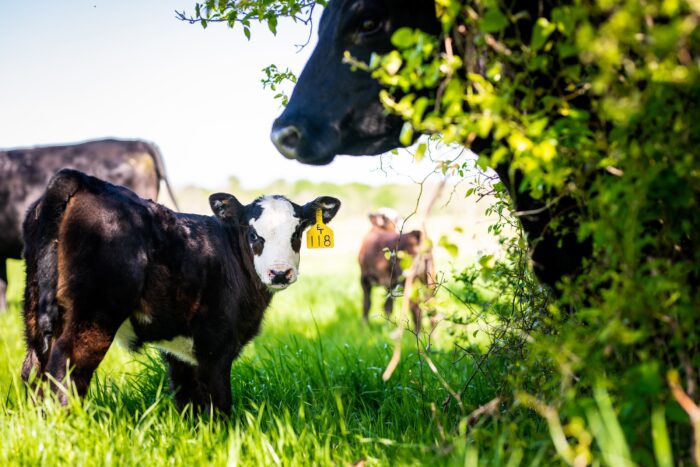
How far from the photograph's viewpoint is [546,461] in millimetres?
2574

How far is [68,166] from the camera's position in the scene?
32.6 ft

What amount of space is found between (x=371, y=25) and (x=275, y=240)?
2.12m

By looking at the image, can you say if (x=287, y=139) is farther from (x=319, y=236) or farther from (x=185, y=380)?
(x=185, y=380)

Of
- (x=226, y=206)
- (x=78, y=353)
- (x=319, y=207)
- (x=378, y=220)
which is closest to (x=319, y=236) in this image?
(x=319, y=207)

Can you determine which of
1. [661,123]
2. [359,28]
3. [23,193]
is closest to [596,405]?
[661,123]

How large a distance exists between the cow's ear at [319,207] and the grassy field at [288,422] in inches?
38.2

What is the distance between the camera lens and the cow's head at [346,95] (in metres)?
2.79

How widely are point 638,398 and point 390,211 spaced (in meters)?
8.00

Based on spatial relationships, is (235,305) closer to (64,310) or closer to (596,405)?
(64,310)

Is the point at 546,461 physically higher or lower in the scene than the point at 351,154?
lower

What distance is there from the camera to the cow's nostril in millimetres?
2824

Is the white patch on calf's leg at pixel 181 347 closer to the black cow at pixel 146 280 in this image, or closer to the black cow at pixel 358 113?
the black cow at pixel 146 280

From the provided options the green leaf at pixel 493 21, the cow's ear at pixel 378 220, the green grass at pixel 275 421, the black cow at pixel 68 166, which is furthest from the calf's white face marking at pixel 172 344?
the cow's ear at pixel 378 220

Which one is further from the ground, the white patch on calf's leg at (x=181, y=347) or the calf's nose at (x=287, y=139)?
the calf's nose at (x=287, y=139)
